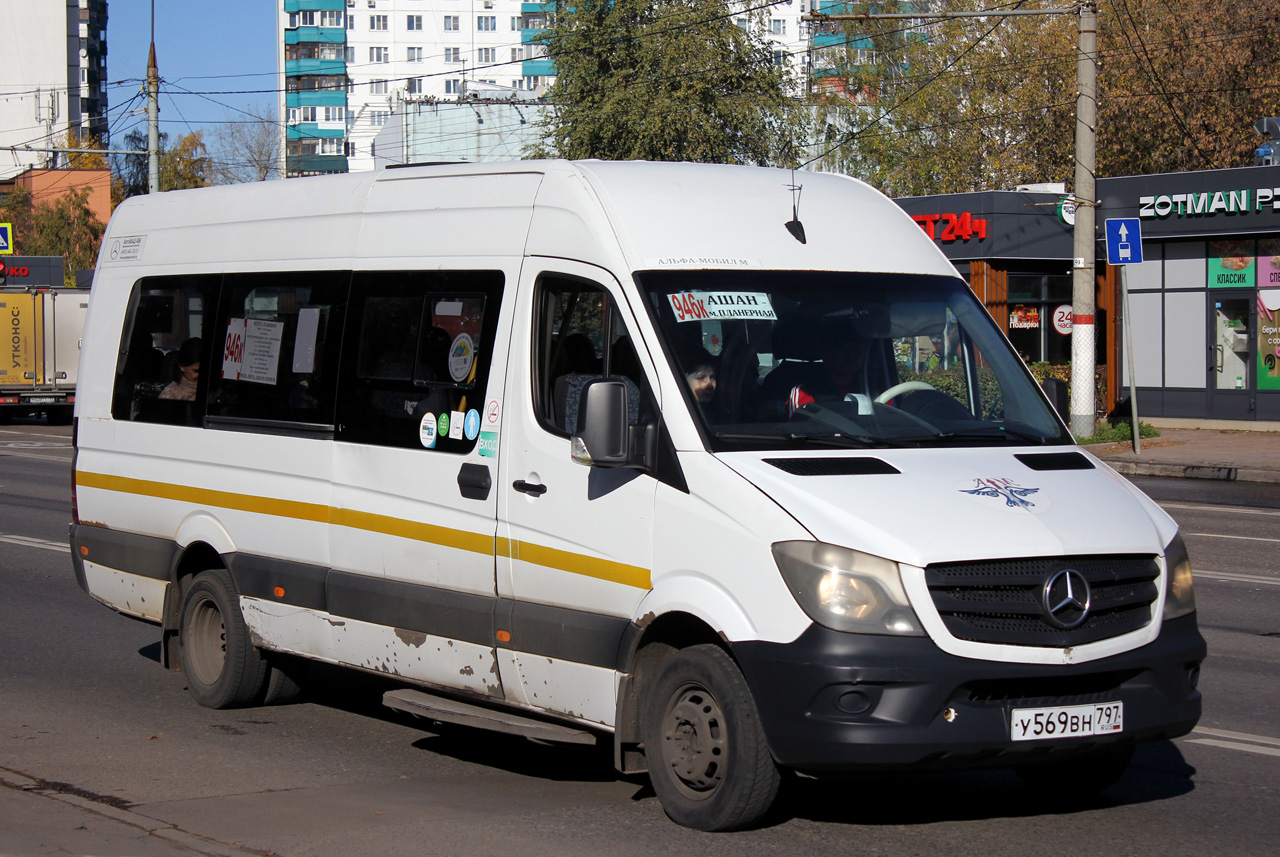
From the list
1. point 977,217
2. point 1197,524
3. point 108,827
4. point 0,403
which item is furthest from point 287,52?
point 108,827

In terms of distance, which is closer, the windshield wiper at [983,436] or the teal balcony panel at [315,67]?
the windshield wiper at [983,436]

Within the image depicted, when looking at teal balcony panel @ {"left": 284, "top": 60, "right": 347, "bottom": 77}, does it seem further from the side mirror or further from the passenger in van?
the side mirror

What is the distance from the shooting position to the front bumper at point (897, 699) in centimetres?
471

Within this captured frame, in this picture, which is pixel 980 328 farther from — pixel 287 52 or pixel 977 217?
pixel 287 52

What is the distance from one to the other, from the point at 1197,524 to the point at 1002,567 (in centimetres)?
1100

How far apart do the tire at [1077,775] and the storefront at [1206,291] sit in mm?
24089

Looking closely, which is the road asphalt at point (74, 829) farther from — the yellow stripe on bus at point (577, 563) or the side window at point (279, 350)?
the side window at point (279, 350)

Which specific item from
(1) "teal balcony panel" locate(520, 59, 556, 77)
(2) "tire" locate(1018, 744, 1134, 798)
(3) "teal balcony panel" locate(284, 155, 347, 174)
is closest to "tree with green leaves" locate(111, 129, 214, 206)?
(3) "teal balcony panel" locate(284, 155, 347, 174)

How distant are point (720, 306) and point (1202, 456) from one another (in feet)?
60.8

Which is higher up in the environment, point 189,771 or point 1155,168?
point 1155,168

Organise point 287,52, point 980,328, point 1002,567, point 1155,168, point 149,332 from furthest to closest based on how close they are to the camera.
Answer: point 287,52, point 1155,168, point 149,332, point 980,328, point 1002,567

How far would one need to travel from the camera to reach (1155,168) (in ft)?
137

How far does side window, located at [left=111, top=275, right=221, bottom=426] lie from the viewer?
7.91m

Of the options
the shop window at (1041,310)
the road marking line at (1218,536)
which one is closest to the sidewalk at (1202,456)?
the shop window at (1041,310)
